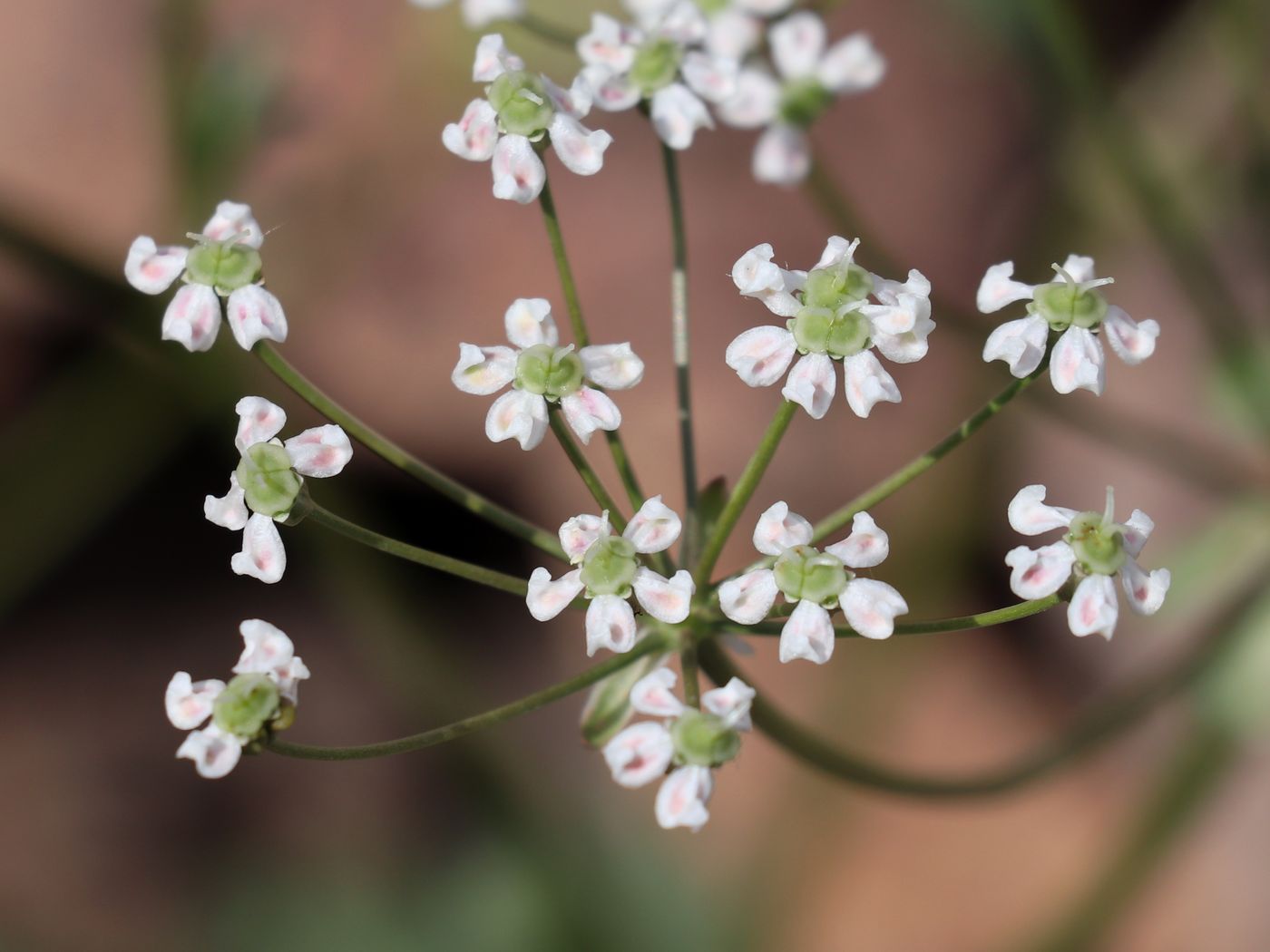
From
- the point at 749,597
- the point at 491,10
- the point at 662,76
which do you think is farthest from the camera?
the point at 491,10

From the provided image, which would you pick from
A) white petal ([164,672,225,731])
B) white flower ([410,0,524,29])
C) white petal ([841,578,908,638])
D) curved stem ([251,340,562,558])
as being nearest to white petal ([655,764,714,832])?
white petal ([841,578,908,638])

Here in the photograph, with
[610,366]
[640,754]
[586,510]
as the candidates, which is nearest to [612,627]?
[640,754]

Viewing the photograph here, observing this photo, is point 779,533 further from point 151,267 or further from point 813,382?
point 151,267

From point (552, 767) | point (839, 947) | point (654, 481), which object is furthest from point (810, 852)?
point (654, 481)

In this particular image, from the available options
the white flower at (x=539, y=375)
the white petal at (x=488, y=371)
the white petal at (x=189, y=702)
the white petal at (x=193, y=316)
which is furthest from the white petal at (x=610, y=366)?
the white petal at (x=189, y=702)

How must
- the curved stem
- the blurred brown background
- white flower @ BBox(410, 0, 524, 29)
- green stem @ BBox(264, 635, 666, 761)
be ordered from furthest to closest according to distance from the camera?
the blurred brown background → white flower @ BBox(410, 0, 524, 29) → the curved stem → green stem @ BBox(264, 635, 666, 761)

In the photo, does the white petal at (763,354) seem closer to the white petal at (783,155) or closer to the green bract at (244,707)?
the white petal at (783,155)

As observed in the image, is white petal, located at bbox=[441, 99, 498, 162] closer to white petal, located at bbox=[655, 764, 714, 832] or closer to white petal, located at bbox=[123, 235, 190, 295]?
white petal, located at bbox=[123, 235, 190, 295]
